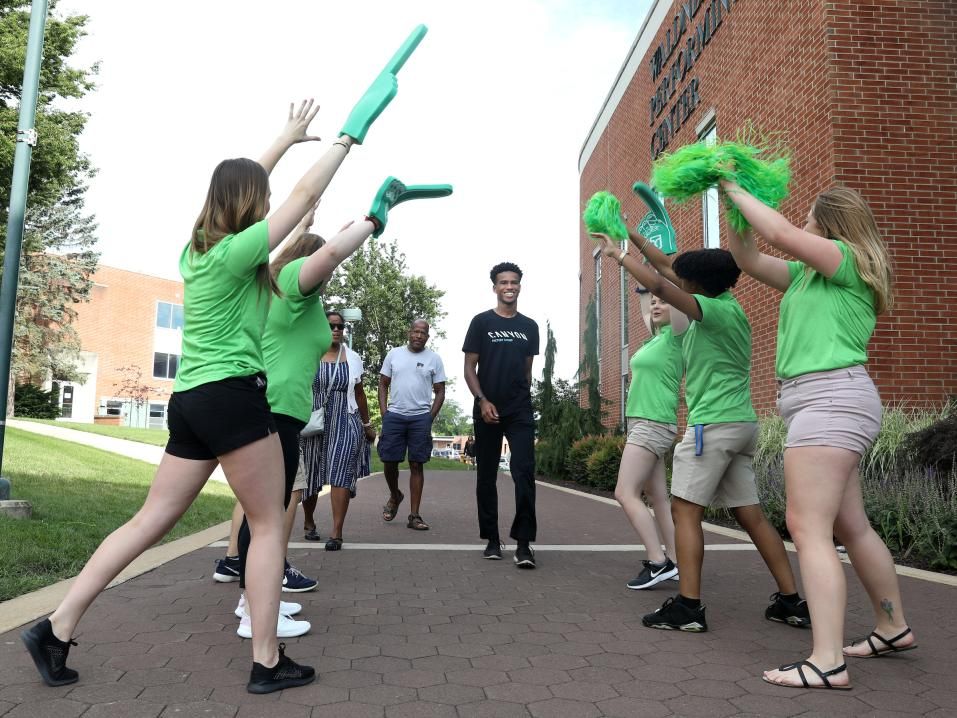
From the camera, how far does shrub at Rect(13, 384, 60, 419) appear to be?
1580 inches

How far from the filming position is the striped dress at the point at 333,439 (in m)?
6.25

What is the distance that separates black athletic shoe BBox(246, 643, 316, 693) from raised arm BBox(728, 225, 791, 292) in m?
2.42

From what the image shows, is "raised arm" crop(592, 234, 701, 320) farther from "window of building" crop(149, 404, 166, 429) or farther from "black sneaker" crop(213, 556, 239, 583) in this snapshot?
"window of building" crop(149, 404, 166, 429)

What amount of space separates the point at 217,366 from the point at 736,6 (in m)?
11.3

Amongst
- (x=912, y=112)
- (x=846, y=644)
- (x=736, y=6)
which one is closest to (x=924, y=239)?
(x=912, y=112)

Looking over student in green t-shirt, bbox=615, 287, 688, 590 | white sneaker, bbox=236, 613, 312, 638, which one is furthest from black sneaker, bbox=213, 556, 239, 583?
student in green t-shirt, bbox=615, 287, 688, 590

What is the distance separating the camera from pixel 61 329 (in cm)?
4012

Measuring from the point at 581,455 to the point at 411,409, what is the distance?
716 cm

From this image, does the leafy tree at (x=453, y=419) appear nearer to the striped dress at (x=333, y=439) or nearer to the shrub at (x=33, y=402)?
the shrub at (x=33, y=402)

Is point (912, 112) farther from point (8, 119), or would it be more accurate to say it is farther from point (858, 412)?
point (8, 119)

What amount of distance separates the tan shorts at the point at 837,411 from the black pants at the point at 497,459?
9.47ft

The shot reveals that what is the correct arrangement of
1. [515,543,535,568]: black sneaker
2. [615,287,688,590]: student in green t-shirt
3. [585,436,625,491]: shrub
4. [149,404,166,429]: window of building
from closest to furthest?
[615,287,688,590]: student in green t-shirt
[515,543,535,568]: black sneaker
[585,436,625,491]: shrub
[149,404,166,429]: window of building

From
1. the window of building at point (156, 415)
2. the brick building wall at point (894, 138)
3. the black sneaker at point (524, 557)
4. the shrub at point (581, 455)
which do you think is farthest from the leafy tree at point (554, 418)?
the window of building at point (156, 415)

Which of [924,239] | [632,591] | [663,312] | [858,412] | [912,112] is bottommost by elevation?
[632,591]
